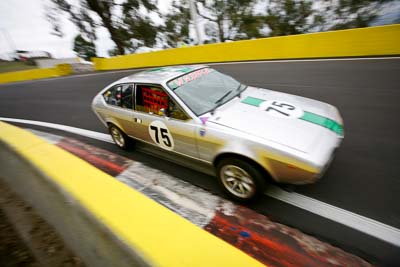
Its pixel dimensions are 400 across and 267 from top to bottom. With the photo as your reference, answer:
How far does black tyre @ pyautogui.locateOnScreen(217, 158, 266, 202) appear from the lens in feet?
8.07

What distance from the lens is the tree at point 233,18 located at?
84.1ft

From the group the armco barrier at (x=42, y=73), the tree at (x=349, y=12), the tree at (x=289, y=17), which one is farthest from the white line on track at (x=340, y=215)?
the tree at (x=289, y=17)

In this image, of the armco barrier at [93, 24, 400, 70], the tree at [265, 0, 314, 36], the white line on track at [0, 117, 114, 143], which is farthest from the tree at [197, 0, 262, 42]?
the white line on track at [0, 117, 114, 143]

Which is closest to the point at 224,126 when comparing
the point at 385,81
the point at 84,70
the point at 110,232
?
the point at 110,232

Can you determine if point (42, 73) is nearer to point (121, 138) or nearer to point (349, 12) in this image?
point (121, 138)

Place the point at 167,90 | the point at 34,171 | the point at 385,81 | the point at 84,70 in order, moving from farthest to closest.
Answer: the point at 84,70, the point at 385,81, the point at 167,90, the point at 34,171

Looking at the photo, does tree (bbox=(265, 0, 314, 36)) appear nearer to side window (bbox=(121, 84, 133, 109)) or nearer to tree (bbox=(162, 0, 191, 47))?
tree (bbox=(162, 0, 191, 47))

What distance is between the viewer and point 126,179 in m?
3.41

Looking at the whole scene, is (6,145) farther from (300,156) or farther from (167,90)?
(300,156)

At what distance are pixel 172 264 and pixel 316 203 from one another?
1991 millimetres

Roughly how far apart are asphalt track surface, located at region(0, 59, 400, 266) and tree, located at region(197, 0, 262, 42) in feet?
67.0

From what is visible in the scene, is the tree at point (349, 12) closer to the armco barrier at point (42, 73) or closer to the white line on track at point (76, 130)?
the white line on track at point (76, 130)

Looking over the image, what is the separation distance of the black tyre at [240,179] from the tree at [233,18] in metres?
26.0

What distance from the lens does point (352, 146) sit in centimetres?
340
